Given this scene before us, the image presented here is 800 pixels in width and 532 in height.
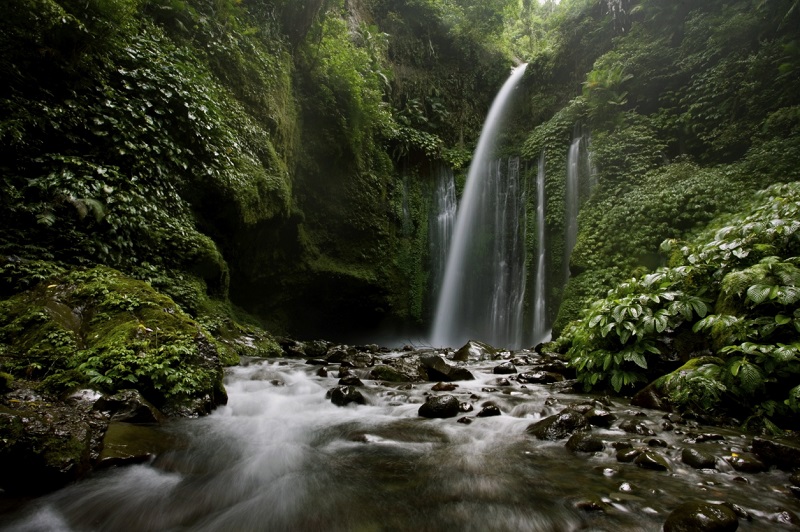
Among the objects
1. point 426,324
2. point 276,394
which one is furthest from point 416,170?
point 276,394

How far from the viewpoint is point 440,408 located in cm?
409

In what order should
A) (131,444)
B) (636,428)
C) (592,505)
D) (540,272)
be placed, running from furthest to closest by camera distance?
(540,272) → (636,428) → (131,444) → (592,505)

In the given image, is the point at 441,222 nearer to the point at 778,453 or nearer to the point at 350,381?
the point at 350,381

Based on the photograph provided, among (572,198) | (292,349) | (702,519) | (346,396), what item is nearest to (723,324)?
(702,519)

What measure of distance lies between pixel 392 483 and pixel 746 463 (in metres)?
2.36

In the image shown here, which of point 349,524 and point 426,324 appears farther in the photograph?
point 426,324

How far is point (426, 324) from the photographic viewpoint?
14578 mm

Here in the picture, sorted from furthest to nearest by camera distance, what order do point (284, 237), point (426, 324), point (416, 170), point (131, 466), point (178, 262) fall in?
point (416, 170), point (426, 324), point (284, 237), point (178, 262), point (131, 466)

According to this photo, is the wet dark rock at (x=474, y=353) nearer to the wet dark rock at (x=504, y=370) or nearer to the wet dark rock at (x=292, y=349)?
the wet dark rock at (x=504, y=370)

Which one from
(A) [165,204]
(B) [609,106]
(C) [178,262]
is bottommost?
(C) [178,262]

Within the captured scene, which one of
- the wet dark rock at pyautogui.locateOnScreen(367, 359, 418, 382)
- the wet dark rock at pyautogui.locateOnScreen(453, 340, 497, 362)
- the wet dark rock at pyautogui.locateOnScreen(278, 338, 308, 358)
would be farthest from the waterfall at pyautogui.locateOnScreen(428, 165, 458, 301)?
the wet dark rock at pyautogui.locateOnScreen(367, 359, 418, 382)

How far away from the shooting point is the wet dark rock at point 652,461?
2.61 m

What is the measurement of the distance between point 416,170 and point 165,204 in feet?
34.6

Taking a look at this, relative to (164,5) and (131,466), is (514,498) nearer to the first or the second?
(131,466)
